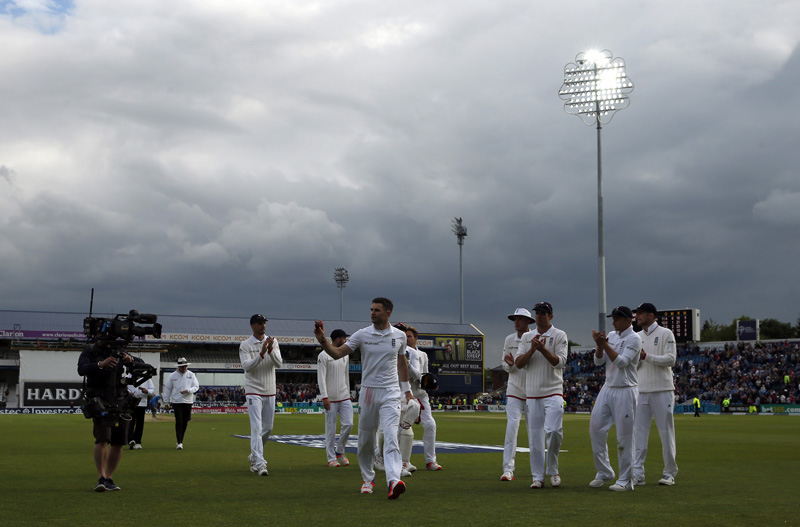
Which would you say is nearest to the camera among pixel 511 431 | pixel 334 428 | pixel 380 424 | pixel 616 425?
pixel 380 424

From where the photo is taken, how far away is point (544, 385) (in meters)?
10.5

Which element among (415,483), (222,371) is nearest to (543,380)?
(415,483)

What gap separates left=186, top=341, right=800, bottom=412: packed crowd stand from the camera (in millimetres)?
56594

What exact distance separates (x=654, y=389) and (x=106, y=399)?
704 centimetres

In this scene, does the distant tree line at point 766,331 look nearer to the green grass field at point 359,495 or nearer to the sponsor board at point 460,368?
the sponsor board at point 460,368

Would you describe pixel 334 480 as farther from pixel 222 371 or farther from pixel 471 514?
pixel 222 371

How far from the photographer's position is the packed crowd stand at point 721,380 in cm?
5659

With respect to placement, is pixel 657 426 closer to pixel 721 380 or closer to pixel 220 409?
pixel 220 409

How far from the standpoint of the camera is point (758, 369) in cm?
6097

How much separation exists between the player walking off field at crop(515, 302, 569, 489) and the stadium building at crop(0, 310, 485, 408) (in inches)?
2054

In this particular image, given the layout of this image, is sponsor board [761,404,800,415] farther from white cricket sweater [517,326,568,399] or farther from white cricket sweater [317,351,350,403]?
white cricket sweater [517,326,568,399]

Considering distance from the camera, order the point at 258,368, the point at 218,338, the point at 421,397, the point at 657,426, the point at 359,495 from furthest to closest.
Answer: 1. the point at 218,338
2. the point at 421,397
3. the point at 258,368
4. the point at 657,426
5. the point at 359,495

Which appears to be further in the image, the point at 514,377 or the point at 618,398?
the point at 514,377

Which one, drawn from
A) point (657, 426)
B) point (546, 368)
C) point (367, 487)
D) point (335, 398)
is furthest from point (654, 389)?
point (335, 398)
